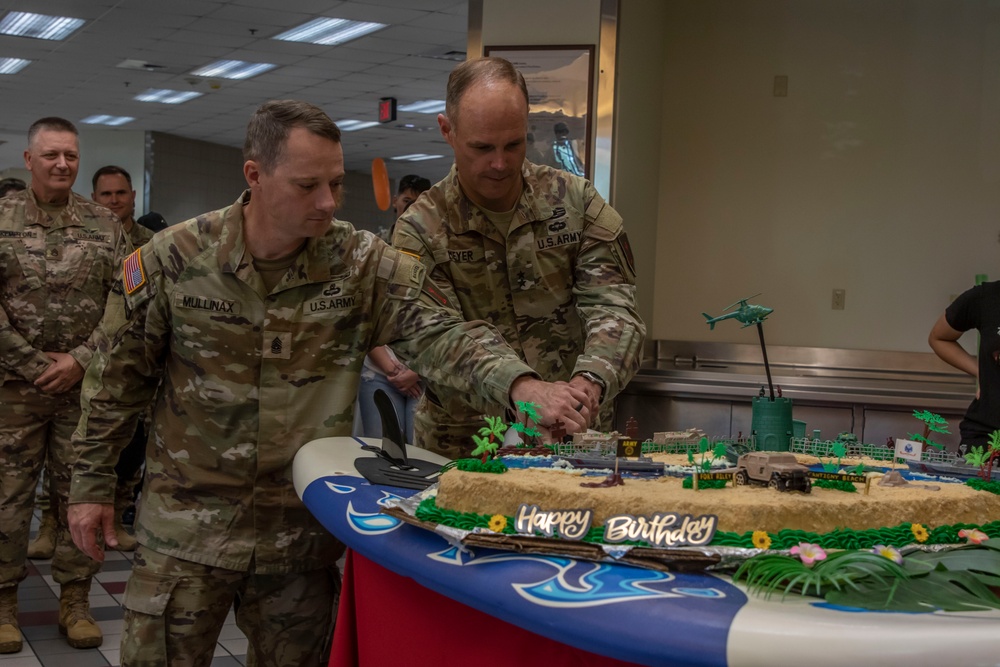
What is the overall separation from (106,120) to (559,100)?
12238 mm

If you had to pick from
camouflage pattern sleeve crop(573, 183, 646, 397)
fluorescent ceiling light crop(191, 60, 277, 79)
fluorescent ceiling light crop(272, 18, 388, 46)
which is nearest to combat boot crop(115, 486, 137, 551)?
camouflage pattern sleeve crop(573, 183, 646, 397)

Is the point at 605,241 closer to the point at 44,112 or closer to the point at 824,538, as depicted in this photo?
the point at 824,538

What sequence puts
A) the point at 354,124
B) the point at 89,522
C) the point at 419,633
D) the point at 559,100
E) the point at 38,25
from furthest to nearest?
the point at 354,124 → the point at 38,25 → the point at 559,100 → the point at 89,522 → the point at 419,633

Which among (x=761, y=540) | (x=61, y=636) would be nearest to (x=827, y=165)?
(x=61, y=636)

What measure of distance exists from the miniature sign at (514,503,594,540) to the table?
5cm

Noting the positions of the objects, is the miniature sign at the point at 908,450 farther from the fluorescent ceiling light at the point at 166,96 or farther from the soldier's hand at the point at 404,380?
the fluorescent ceiling light at the point at 166,96

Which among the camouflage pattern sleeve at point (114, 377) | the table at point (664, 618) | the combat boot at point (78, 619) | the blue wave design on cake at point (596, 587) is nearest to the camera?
the table at point (664, 618)

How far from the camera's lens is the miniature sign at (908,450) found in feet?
6.41

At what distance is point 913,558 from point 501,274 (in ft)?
4.85

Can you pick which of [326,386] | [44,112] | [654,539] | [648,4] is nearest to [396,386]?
[648,4]

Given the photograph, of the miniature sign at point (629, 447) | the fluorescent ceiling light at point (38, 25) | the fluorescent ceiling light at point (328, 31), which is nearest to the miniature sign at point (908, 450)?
the miniature sign at point (629, 447)

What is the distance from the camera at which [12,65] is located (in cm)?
1185

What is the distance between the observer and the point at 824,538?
4.51 ft

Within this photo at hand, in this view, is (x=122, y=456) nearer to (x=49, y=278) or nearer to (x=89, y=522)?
(x=49, y=278)
